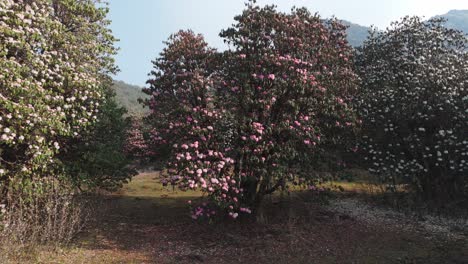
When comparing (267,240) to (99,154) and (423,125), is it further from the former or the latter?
(423,125)

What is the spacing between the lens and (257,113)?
1517 centimetres

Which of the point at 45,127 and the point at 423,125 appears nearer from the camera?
the point at 45,127

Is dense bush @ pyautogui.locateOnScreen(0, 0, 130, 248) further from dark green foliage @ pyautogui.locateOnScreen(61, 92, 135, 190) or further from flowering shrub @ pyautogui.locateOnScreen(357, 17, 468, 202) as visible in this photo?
flowering shrub @ pyautogui.locateOnScreen(357, 17, 468, 202)

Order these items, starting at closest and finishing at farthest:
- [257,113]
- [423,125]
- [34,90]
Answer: [34,90]
[257,113]
[423,125]

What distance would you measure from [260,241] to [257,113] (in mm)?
5138

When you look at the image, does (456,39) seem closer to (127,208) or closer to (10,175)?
(127,208)

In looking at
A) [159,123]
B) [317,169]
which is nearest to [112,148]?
[159,123]

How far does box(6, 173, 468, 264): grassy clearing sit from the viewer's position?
13734mm

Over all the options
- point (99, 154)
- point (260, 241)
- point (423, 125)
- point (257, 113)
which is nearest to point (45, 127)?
point (99, 154)

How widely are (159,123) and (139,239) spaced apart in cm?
481

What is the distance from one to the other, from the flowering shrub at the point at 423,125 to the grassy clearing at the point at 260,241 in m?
4.32

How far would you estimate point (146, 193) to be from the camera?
2544 centimetres

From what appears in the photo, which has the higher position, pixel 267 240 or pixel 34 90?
pixel 34 90

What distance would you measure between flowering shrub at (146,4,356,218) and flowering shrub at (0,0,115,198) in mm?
3666
